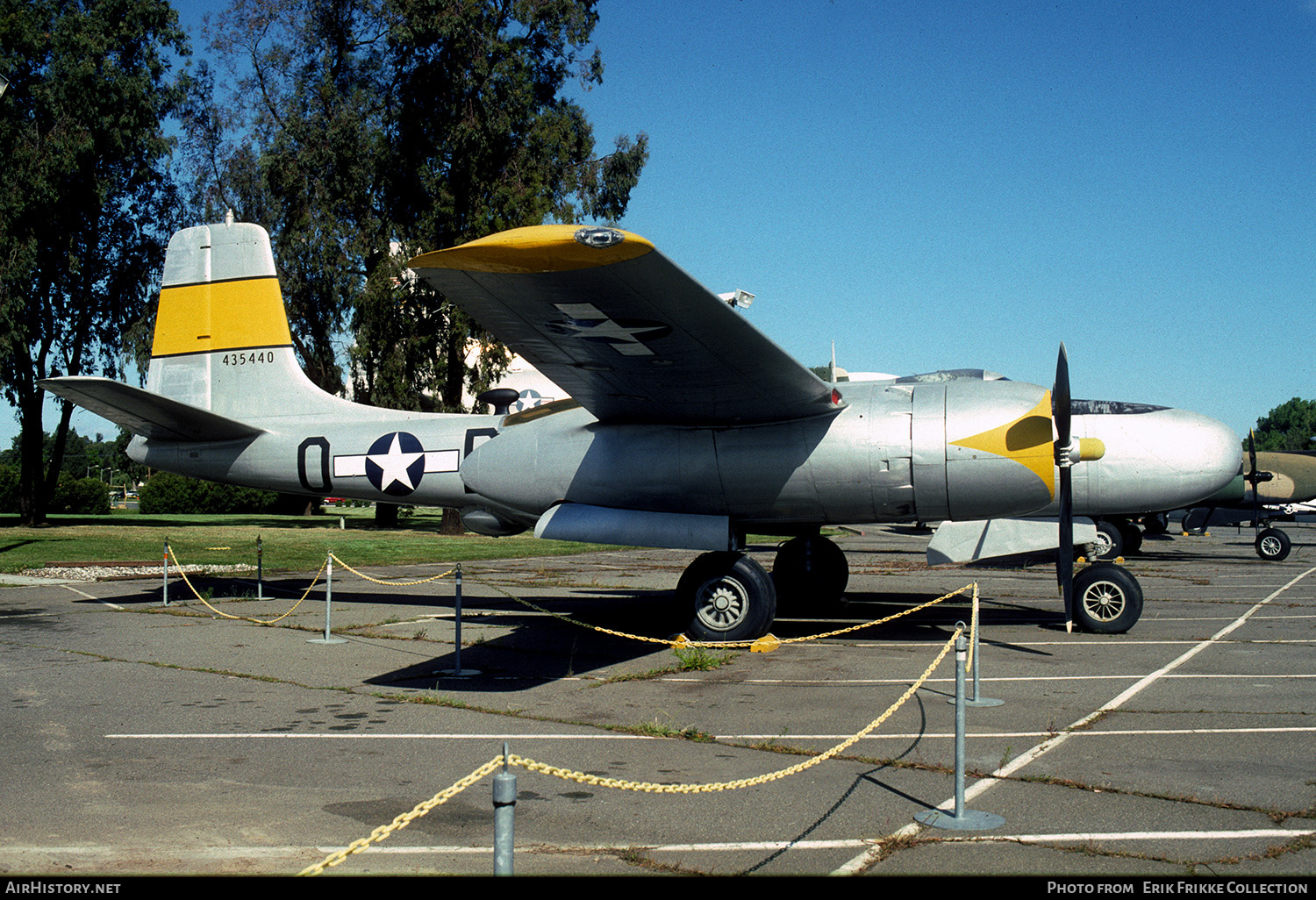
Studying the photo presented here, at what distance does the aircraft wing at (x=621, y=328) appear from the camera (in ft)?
23.5

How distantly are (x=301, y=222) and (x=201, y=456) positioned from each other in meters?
21.5

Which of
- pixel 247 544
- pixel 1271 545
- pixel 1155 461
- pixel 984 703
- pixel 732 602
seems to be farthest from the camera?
pixel 247 544

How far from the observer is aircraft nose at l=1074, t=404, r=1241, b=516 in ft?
37.1

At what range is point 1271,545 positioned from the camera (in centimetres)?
2595

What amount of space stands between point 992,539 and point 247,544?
21133 mm

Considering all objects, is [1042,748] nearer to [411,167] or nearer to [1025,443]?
[1025,443]

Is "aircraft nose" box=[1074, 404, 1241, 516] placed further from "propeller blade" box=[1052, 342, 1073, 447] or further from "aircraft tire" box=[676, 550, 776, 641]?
"aircraft tire" box=[676, 550, 776, 641]

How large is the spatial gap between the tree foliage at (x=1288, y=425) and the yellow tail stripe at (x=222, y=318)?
170m

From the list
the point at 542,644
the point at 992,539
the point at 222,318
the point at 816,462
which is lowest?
the point at 542,644

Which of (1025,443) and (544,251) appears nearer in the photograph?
(544,251)

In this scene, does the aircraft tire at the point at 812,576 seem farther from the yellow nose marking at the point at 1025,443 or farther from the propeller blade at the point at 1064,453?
the yellow nose marking at the point at 1025,443

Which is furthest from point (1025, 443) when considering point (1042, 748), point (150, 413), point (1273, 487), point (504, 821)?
point (1273, 487)

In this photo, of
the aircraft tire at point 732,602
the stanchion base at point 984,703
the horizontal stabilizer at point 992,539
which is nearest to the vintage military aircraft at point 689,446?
the aircraft tire at point 732,602

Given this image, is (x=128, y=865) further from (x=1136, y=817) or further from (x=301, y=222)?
(x=301, y=222)
